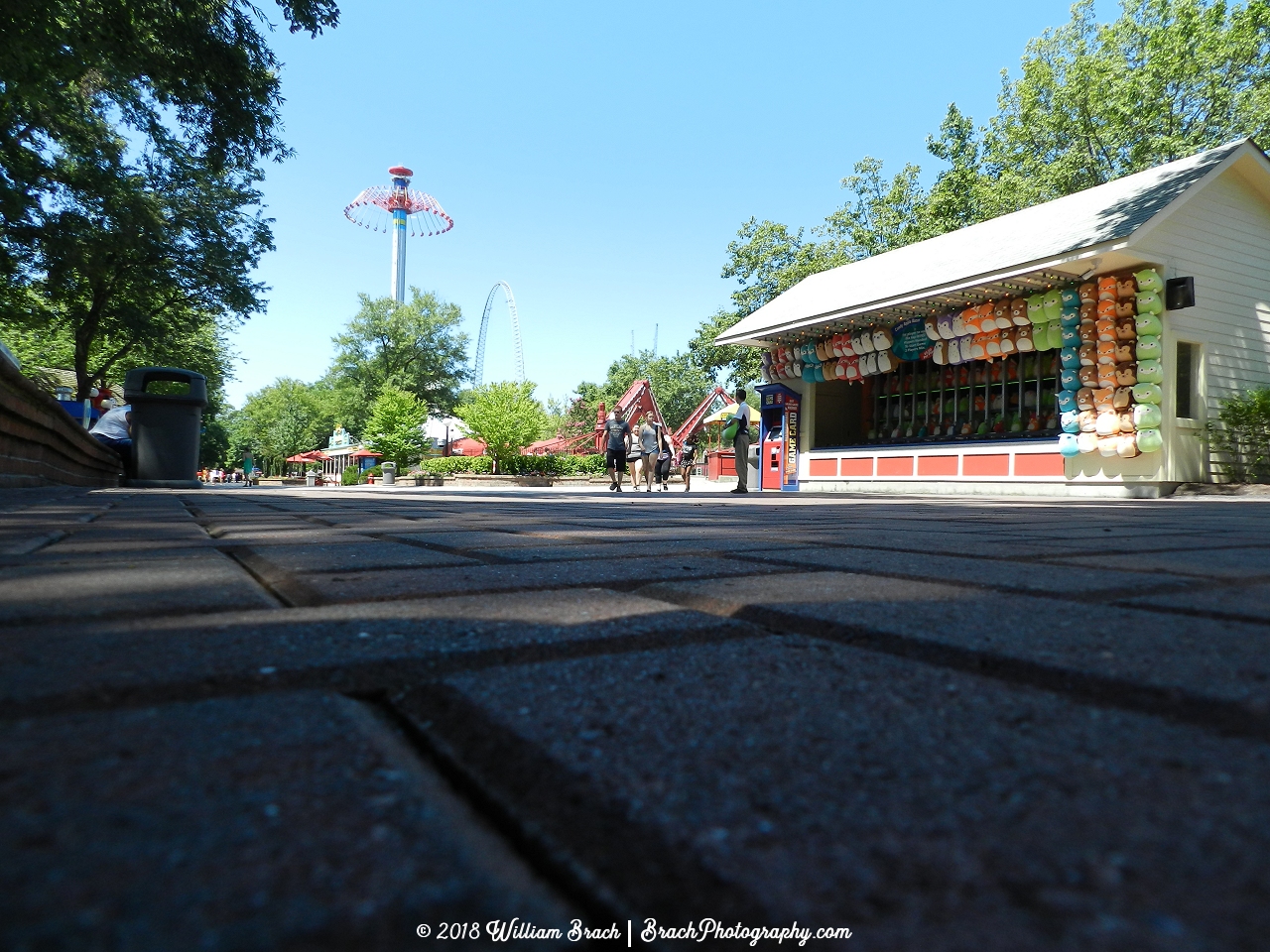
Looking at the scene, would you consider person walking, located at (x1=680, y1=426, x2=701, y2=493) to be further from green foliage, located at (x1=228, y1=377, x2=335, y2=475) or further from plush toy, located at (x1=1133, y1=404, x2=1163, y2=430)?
green foliage, located at (x1=228, y1=377, x2=335, y2=475)

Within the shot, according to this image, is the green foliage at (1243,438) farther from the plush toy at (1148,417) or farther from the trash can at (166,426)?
the trash can at (166,426)

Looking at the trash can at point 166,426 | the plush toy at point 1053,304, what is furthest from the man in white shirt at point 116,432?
the plush toy at point 1053,304

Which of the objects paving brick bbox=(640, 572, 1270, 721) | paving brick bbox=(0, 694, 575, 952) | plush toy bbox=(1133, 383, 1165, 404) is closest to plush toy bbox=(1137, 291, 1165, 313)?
plush toy bbox=(1133, 383, 1165, 404)

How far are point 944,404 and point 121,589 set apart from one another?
15.6 meters

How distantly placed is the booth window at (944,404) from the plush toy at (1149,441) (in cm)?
153

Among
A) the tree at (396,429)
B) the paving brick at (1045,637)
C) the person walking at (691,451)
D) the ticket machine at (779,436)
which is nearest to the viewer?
the paving brick at (1045,637)

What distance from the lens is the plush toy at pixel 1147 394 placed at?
10703 millimetres

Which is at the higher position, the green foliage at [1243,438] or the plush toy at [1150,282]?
the plush toy at [1150,282]

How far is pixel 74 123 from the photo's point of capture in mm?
13508

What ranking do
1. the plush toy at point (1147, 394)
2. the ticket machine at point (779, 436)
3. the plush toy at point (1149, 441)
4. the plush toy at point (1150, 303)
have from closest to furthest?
the plush toy at point (1149, 441)
the plush toy at point (1147, 394)
the plush toy at point (1150, 303)
the ticket machine at point (779, 436)

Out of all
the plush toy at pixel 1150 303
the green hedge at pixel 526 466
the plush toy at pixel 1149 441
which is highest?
the plush toy at pixel 1150 303

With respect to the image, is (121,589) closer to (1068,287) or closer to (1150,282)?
(1150,282)

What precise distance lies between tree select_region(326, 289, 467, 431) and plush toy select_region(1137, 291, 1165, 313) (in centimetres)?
4819

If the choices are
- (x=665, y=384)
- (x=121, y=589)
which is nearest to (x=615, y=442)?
(x=121, y=589)
